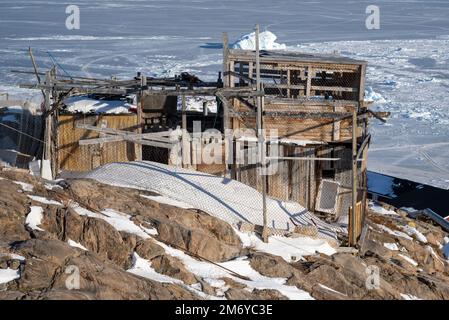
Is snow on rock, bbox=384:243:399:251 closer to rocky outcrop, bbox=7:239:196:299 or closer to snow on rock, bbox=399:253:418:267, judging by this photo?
snow on rock, bbox=399:253:418:267

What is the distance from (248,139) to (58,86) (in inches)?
171

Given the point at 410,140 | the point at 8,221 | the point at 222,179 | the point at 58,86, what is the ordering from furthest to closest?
the point at 410,140, the point at 58,86, the point at 222,179, the point at 8,221

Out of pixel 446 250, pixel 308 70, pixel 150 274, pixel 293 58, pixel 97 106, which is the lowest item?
pixel 446 250

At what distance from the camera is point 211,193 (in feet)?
52.7

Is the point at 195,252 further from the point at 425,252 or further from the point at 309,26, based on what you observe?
the point at 309,26

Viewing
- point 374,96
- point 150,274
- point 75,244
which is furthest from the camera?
point 374,96

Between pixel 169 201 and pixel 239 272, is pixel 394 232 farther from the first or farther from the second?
pixel 239 272

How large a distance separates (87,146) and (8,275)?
797 cm

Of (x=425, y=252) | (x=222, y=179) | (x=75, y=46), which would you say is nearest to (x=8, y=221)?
(x=222, y=179)

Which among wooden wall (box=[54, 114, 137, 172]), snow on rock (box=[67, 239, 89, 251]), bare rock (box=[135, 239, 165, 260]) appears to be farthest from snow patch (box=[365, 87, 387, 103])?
snow on rock (box=[67, 239, 89, 251])

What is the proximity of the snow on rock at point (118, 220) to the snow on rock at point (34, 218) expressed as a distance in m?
0.65

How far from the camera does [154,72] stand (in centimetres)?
4478

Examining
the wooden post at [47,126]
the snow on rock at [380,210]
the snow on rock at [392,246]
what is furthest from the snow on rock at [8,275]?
the snow on rock at [380,210]

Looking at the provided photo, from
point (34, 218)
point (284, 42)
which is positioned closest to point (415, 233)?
point (34, 218)
